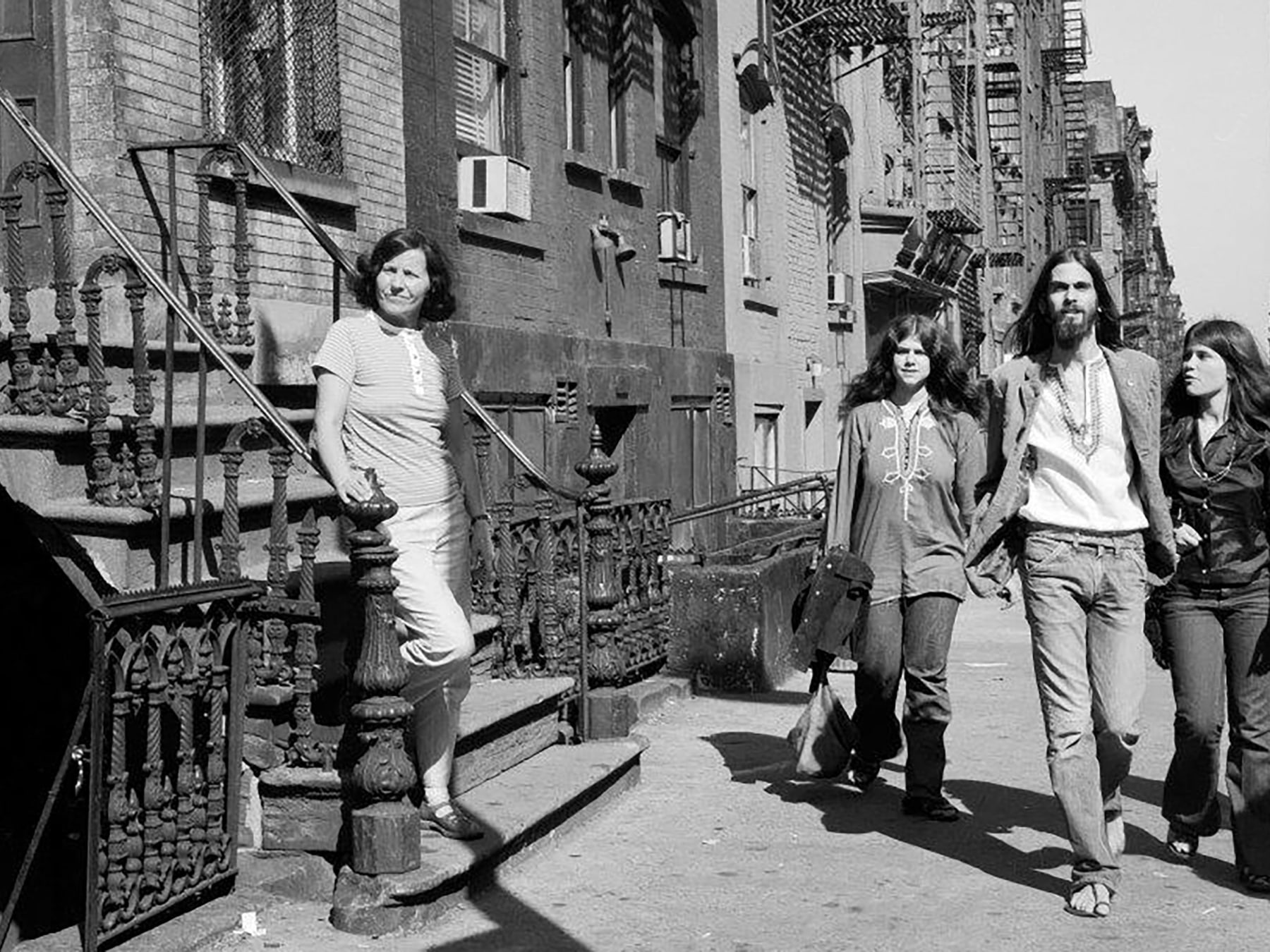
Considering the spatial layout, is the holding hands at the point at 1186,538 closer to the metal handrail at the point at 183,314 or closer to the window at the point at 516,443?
the metal handrail at the point at 183,314

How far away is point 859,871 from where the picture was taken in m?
6.37

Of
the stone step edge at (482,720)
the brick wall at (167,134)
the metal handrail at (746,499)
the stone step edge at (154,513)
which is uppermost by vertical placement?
the brick wall at (167,134)

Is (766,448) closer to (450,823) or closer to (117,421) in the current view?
(117,421)

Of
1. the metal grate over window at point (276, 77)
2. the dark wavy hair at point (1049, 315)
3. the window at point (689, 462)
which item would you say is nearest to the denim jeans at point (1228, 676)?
the dark wavy hair at point (1049, 315)

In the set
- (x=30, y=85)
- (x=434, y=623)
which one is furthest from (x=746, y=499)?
(x=434, y=623)

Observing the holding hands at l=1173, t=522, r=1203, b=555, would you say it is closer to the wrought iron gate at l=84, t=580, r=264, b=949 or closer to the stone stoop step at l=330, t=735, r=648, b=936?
the stone stoop step at l=330, t=735, r=648, b=936

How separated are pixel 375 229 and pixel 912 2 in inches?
783

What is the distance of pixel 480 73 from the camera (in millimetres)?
11961

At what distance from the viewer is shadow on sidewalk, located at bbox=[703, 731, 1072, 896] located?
21.2 ft

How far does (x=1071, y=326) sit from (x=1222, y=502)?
88 centimetres

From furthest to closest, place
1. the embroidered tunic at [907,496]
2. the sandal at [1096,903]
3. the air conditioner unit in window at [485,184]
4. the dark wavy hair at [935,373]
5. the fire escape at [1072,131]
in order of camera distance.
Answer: the fire escape at [1072,131], the air conditioner unit in window at [485,184], the dark wavy hair at [935,373], the embroidered tunic at [907,496], the sandal at [1096,903]

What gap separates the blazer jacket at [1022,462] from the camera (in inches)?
235

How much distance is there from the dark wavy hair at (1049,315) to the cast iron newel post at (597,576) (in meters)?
2.61

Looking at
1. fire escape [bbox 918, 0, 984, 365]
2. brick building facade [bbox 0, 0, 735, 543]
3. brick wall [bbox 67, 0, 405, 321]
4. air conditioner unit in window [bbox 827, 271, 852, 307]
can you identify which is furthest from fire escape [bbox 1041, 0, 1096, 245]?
brick wall [bbox 67, 0, 405, 321]
